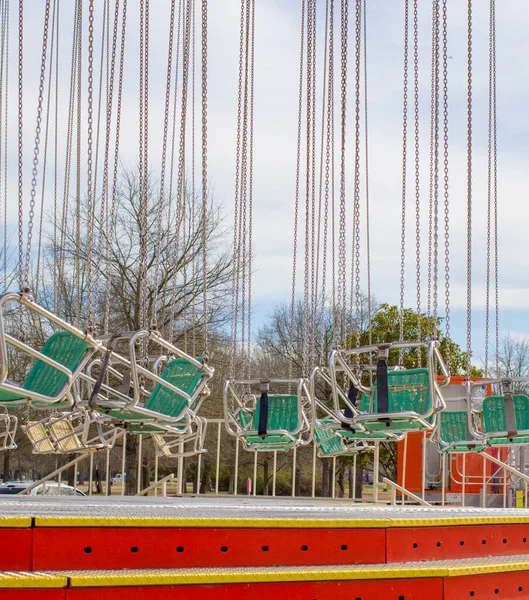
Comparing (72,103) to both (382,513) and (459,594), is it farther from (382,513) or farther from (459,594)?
(459,594)

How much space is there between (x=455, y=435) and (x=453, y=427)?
0.09 meters

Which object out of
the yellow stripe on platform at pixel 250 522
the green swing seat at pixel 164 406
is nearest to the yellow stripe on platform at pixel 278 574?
the yellow stripe on platform at pixel 250 522

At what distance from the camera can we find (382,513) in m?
6.30

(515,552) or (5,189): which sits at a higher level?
(5,189)

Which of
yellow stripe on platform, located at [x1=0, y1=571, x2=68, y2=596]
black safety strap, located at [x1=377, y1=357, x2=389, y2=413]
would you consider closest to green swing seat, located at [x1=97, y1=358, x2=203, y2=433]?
black safety strap, located at [x1=377, y1=357, x2=389, y2=413]

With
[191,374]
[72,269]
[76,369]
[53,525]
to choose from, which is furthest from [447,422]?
[72,269]

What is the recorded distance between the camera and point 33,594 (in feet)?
14.2

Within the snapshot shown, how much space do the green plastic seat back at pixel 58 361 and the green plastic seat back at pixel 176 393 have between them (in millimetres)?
1063

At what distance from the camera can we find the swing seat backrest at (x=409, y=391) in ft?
22.3

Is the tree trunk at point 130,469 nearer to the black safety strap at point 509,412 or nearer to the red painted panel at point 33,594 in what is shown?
the black safety strap at point 509,412

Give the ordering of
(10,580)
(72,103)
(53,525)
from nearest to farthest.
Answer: (10,580) → (53,525) → (72,103)

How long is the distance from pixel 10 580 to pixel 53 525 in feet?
1.64

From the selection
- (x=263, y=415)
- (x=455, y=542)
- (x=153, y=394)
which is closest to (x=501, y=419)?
(x=263, y=415)

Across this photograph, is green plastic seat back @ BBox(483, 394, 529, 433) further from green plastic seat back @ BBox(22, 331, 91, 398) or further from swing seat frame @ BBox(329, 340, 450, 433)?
green plastic seat back @ BBox(22, 331, 91, 398)
